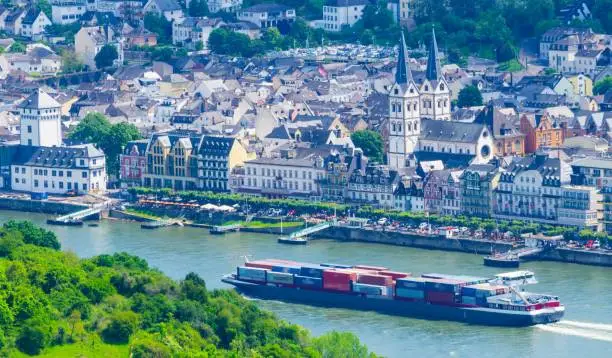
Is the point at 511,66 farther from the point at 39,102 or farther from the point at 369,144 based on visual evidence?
the point at 39,102

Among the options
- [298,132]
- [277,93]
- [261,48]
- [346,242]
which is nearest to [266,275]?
Result: [346,242]

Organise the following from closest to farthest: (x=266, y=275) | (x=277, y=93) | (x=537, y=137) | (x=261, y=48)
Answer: (x=266, y=275)
(x=537, y=137)
(x=277, y=93)
(x=261, y=48)

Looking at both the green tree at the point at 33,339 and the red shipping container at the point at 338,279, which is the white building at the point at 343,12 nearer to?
the red shipping container at the point at 338,279

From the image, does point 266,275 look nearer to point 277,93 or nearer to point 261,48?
point 277,93

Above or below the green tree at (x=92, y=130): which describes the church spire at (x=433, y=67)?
above

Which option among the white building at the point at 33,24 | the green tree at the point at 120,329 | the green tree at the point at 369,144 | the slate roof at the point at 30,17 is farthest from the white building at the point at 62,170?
the slate roof at the point at 30,17
